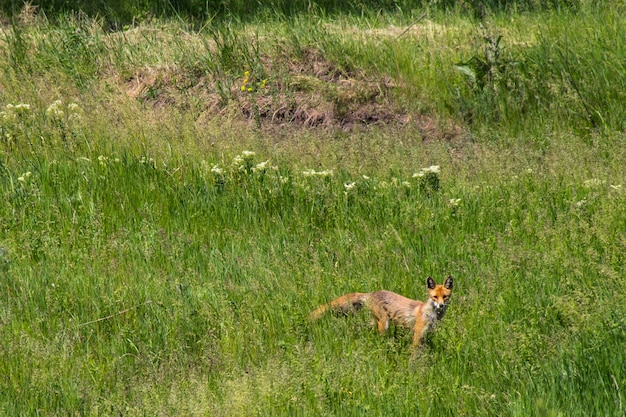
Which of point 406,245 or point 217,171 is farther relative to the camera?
point 217,171

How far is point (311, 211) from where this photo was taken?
786 centimetres

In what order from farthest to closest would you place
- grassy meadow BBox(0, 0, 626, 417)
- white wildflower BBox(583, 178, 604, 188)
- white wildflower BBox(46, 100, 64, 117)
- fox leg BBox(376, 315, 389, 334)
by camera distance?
1. white wildflower BBox(46, 100, 64, 117)
2. white wildflower BBox(583, 178, 604, 188)
3. fox leg BBox(376, 315, 389, 334)
4. grassy meadow BBox(0, 0, 626, 417)

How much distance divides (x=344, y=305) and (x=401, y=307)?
1.35ft

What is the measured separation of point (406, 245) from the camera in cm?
709

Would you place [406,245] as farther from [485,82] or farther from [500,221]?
[485,82]

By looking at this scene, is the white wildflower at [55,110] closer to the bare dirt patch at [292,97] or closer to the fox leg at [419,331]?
the bare dirt patch at [292,97]

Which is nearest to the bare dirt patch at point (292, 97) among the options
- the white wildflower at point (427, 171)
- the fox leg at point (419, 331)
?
the white wildflower at point (427, 171)

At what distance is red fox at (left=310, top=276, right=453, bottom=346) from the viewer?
5.81 metres

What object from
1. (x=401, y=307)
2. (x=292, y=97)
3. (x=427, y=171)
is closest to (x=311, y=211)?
(x=427, y=171)

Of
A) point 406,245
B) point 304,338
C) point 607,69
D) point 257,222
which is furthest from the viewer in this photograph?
point 607,69

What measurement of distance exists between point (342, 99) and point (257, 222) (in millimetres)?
2890

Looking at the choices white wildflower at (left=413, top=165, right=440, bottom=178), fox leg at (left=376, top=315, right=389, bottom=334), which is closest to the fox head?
fox leg at (left=376, top=315, right=389, bottom=334)

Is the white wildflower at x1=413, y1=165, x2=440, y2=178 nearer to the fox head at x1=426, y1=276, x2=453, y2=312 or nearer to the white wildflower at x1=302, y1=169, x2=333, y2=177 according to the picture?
the white wildflower at x1=302, y1=169, x2=333, y2=177

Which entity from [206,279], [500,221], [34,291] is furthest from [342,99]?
[34,291]
